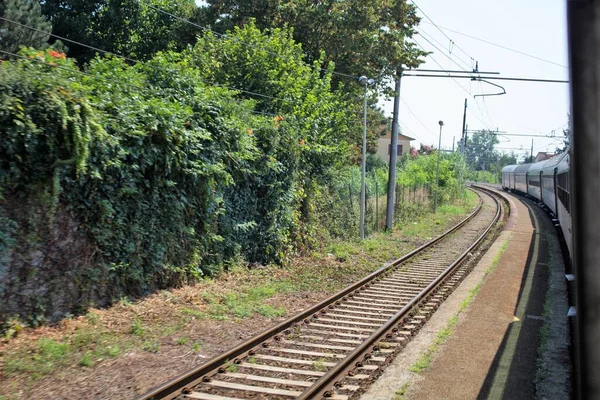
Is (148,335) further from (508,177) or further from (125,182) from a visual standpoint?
(508,177)

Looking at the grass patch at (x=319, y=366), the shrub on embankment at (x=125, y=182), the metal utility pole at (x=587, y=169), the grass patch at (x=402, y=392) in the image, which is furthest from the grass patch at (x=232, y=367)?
the metal utility pole at (x=587, y=169)

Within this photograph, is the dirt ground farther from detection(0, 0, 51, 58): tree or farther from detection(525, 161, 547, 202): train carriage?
detection(525, 161, 547, 202): train carriage

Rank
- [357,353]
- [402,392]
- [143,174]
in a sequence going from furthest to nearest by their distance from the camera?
[143,174], [357,353], [402,392]

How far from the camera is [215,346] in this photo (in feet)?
29.7

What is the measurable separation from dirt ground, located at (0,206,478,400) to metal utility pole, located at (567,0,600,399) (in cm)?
581

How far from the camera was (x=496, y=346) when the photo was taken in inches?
366

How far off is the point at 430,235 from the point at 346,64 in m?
8.92

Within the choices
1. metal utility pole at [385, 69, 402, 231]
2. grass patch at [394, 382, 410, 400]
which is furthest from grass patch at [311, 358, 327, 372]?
metal utility pole at [385, 69, 402, 231]

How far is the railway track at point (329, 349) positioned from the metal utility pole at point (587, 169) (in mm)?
5022

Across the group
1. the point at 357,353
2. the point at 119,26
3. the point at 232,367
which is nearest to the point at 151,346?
the point at 232,367

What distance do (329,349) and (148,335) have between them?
9.31 feet

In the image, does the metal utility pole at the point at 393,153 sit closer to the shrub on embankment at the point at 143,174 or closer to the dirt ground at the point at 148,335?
the shrub on embankment at the point at 143,174

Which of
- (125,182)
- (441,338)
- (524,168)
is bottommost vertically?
(441,338)

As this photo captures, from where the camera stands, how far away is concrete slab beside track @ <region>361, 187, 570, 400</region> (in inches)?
288
